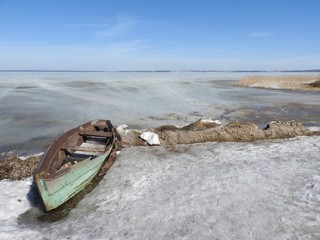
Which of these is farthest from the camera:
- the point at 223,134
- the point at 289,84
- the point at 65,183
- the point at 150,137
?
the point at 289,84

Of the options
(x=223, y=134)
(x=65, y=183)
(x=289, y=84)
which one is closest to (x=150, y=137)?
(x=223, y=134)

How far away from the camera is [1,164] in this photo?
10.3 meters

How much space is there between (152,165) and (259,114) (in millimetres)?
13448

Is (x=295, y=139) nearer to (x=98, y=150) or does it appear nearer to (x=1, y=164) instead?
(x=98, y=150)

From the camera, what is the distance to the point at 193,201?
25.2 feet

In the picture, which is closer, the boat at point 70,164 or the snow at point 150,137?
the boat at point 70,164

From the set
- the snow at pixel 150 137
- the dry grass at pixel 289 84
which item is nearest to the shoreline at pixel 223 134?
the snow at pixel 150 137

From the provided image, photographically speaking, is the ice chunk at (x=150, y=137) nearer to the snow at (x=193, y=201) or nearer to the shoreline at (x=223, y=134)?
the shoreline at (x=223, y=134)

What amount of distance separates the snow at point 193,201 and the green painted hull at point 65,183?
43cm

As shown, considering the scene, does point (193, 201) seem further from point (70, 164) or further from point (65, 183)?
point (70, 164)

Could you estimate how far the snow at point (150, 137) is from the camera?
42.0ft

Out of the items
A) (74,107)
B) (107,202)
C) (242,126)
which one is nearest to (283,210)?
(107,202)

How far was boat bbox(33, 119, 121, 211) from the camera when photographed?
7434 millimetres

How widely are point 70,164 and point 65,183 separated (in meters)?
1.70
